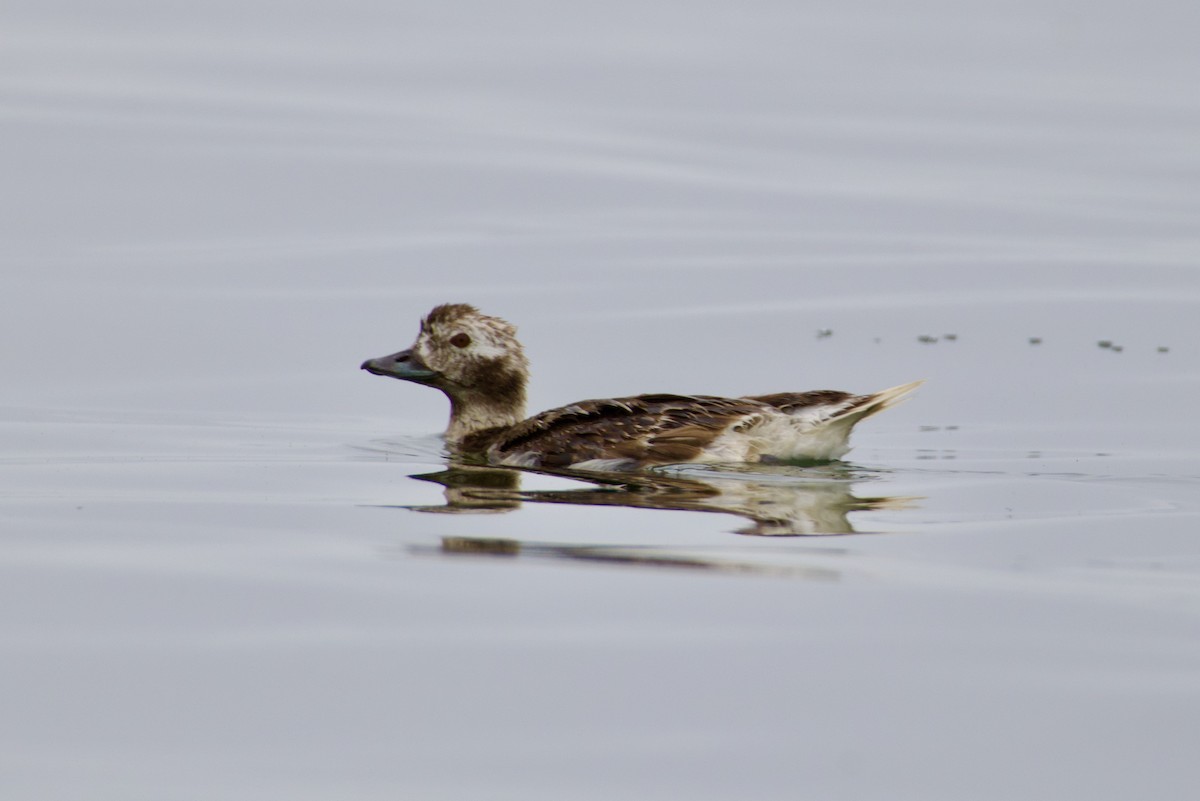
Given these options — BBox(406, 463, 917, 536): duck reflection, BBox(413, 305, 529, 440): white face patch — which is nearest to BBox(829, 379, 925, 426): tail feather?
BBox(406, 463, 917, 536): duck reflection

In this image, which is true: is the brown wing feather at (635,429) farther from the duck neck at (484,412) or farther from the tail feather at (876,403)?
the duck neck at (484,412)

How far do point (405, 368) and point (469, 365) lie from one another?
401mm

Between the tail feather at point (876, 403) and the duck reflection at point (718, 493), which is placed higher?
the tail feather at point (876, 403)

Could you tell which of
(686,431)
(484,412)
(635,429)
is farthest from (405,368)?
(686,431)

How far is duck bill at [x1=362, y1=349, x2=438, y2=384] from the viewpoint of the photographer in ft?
Answer: 42.1

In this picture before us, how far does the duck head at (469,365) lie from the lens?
1277cm

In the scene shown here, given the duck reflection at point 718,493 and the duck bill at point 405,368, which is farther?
the duck bill at point 405,368

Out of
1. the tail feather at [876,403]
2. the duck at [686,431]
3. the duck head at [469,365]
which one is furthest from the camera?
the duck head at [469,365]

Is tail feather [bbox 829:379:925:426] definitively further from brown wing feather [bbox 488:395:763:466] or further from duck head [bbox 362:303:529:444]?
duck head [bbox 362:303:529:444]

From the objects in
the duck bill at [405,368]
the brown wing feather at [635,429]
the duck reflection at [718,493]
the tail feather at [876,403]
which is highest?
the duck bill at [405,368]

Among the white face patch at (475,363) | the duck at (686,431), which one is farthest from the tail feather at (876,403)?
the white face patch at (475,363)

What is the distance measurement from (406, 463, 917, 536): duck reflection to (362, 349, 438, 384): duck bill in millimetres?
1530

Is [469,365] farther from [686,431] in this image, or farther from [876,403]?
[876,403]

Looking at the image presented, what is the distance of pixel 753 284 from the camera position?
1916 centimetres
